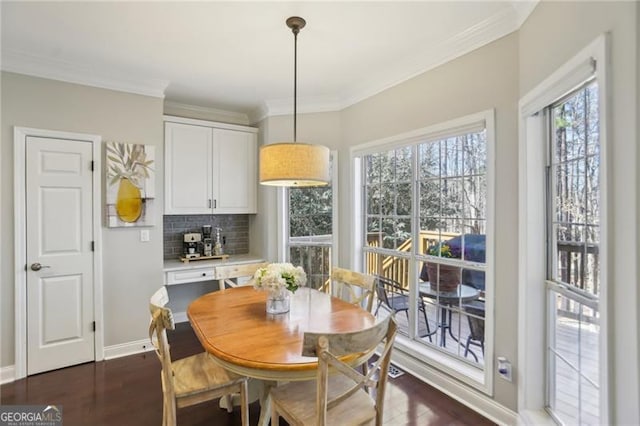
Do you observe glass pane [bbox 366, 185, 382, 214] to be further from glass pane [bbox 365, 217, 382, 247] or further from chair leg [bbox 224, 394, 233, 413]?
chair leg [bbox 224, 394, 233, 413]

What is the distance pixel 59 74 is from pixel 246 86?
1.67 meters

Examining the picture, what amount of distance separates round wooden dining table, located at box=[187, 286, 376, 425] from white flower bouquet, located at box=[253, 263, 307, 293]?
20 cm

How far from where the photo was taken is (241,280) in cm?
383

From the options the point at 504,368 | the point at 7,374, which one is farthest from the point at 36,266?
the point at 504,368

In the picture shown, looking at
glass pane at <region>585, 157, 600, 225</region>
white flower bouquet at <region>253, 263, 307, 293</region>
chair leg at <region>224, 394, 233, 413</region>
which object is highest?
glass pane at <region>585, 157, 600, 225</region>

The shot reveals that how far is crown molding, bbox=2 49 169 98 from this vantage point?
9.00ft

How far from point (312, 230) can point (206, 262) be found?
4.40 ft

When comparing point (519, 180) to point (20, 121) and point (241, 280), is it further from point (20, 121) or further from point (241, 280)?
point (20, 121)

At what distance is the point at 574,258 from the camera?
173cm

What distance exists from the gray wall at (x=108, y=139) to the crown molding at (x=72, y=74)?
Answer: 5cm

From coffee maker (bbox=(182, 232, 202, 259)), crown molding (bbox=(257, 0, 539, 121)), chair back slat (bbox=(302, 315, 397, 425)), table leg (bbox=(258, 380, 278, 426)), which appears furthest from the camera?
coffee maker (bbox=(182, 232, 202, 259))

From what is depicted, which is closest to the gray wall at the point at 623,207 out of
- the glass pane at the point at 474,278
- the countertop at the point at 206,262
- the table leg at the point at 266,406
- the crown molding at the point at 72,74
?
the glass pane at the point at 474,278

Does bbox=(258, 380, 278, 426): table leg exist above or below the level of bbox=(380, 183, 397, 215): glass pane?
below

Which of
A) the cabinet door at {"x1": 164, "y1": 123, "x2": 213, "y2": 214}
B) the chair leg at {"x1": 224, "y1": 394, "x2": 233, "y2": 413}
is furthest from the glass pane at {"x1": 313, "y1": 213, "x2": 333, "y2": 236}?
the chair leg at {"x1": 224, "y1": 394, "x2": 233, "y2": 413}
